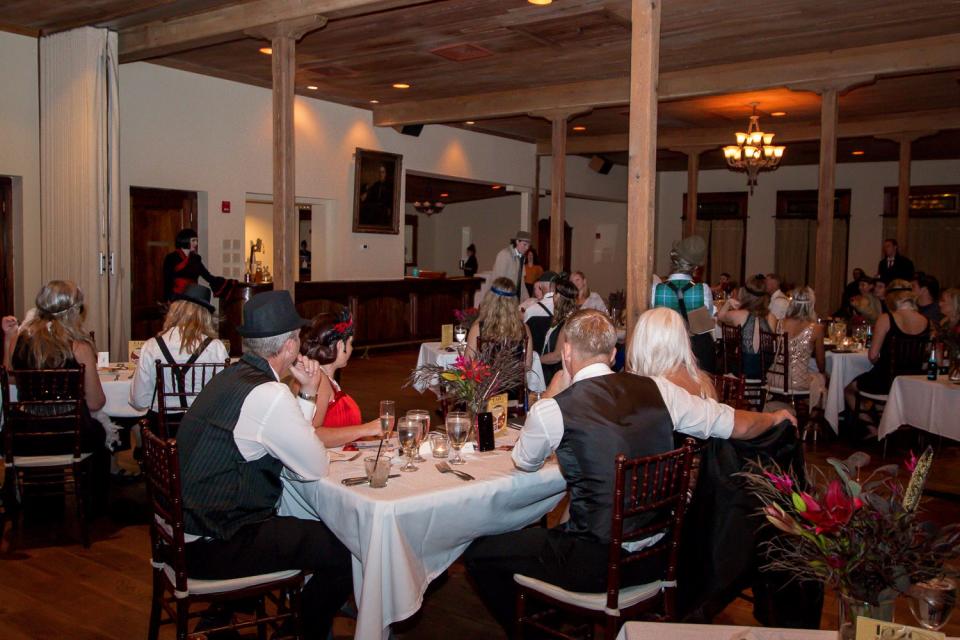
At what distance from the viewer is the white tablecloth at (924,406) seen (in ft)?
18.6

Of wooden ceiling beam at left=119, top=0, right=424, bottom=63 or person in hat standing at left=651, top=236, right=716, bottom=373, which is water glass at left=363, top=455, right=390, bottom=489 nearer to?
person in hat standing at left=651, top=236, right=716, bottom=373

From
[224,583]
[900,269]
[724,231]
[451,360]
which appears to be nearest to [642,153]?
[451,360]

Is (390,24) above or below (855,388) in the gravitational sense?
above

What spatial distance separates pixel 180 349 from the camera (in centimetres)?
487

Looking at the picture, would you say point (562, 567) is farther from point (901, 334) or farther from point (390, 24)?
point (390, 24)

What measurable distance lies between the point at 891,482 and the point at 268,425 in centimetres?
193

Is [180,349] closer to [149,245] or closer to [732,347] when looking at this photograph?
[732,347]

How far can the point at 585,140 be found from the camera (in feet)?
Answer: 50.9

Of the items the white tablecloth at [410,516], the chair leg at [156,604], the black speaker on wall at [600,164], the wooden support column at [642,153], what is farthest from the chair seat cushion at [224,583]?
the black speaker on wall at [600,164]

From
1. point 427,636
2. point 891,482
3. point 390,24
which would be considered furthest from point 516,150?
point 891,482

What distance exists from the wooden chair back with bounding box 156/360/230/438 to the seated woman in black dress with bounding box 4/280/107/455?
37cm

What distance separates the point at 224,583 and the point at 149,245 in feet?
26.7

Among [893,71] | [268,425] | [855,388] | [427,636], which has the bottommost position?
[427,636]

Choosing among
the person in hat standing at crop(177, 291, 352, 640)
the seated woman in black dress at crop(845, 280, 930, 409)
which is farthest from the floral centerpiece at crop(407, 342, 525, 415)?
the seated woman in black dress at crop(845, 280, 930, 409)
